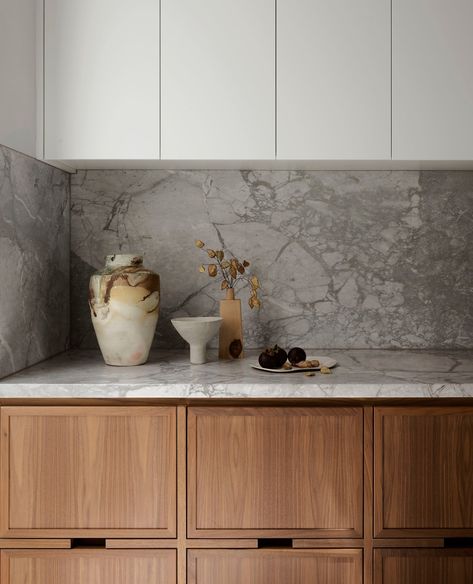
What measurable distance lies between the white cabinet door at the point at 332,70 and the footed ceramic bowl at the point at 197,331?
650 mm

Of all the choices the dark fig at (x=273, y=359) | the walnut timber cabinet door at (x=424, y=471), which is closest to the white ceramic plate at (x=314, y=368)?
the dark fig at (x=273, y=359)

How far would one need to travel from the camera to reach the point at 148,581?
64.3 inches

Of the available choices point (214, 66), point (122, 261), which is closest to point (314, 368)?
point (122, 261)

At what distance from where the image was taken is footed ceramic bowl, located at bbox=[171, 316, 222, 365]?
1.87 meters

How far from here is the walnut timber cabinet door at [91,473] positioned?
5.29 feet

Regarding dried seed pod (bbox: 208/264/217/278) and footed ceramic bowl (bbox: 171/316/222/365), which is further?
dried seed pod (bbox: 208/264/217/278)

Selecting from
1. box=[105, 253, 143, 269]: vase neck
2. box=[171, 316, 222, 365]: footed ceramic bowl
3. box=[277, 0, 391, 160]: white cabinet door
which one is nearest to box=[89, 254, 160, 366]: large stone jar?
box=[105, 253, 143, 269]: vase neck

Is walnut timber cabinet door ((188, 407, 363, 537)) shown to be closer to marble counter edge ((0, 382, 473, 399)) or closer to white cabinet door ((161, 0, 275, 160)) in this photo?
marble counter edge ((0, 382, 473, 399))

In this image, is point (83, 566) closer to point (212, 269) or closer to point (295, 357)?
point (295, 357)

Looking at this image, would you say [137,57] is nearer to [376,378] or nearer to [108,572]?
[376,378]

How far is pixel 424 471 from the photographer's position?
161 cm

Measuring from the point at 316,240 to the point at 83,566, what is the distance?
4.53 feet

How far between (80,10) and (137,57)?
24 centimetres

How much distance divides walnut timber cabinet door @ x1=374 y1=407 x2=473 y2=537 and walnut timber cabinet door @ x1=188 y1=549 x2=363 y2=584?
0.13 metres
